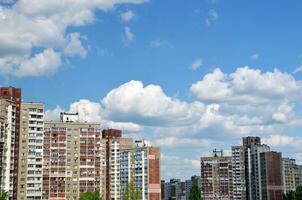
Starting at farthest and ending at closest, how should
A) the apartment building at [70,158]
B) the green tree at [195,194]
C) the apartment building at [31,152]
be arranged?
1. the green tree at [195,194]
2. the apartment building at [70,158]
3. the apartment building at [31,152]

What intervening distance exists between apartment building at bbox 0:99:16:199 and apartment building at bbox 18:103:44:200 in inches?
333

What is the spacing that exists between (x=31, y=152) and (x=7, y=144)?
15.4 meters

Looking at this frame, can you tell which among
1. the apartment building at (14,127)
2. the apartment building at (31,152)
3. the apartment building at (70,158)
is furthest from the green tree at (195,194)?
the apartment building at (14,127)

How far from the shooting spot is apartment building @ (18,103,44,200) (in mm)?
158000

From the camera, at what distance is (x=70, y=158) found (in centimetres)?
17512

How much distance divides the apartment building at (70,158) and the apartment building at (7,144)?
21245 millimetres

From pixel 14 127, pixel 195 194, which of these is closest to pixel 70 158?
pixel 14 127

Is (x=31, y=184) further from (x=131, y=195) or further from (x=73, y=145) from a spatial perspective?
(x=131, y=195)

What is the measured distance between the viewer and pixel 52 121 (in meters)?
176

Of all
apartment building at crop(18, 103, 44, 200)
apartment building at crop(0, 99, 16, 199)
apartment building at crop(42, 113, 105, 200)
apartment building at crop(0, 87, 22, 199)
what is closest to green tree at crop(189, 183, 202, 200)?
apartment building at crop(42, 113, 105, 200)

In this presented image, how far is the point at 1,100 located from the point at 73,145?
1348 inches

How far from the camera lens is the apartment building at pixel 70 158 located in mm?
170875

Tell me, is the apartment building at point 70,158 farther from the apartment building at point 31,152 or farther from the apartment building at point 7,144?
the apartment building at point 7,144

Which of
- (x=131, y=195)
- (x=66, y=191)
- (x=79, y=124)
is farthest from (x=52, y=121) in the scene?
(x=131, y=195)
